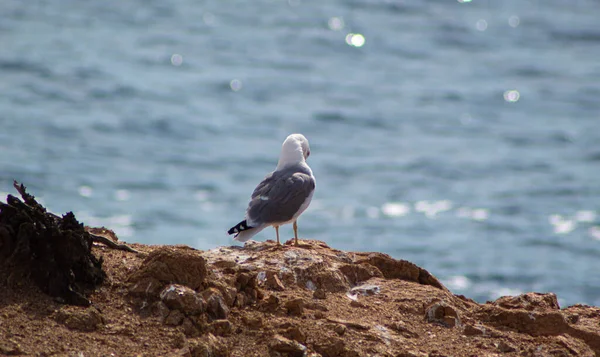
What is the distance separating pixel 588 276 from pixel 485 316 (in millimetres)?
10041

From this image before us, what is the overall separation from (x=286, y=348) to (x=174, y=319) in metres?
0.62

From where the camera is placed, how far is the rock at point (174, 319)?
5.66 meters

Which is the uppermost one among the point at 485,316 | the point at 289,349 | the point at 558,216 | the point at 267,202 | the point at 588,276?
the point at 558,216

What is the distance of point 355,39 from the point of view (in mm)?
26109

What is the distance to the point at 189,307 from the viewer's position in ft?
18.7

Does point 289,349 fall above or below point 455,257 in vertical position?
below

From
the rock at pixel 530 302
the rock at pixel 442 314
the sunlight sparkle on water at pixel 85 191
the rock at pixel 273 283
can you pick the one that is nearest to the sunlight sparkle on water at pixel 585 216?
the sunlight sparkle on water at pixel 85 191

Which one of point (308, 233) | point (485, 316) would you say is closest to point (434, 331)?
point (485, 316)

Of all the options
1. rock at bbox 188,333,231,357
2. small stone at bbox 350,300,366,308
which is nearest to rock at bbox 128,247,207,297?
rock at bbox 188,333,231,357

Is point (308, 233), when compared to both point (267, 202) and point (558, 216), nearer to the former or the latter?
point (558, 216)

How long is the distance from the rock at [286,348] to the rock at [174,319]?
1.65ft

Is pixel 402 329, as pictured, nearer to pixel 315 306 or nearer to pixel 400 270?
pixel 315 306

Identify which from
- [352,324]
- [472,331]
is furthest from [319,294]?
[472,331]

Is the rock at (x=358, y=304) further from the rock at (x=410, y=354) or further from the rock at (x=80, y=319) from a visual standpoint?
the rock at (x=80, y=319)
